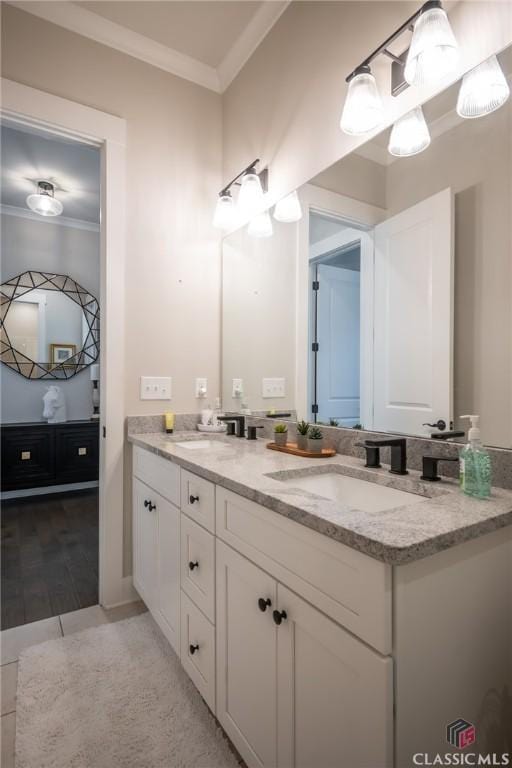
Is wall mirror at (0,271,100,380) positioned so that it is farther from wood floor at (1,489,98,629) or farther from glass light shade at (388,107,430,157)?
glass light shade at (388,107,430,157)

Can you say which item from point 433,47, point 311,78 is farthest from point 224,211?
point 433,47

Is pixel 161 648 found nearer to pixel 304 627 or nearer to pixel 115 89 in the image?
pixel 304 627

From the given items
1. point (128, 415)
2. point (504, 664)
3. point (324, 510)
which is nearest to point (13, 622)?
point (128, 415)

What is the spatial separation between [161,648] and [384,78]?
2.31 m

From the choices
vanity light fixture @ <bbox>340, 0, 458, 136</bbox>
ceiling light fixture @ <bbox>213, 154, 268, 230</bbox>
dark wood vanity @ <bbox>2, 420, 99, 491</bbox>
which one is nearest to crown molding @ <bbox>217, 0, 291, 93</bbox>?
ceiling light fixture @ <bbox>213, 154, 268, 230</bbox>

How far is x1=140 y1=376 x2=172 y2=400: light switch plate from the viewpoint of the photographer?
206 centimetres

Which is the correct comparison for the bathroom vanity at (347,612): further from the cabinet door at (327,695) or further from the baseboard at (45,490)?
the baseboard at (45,490)

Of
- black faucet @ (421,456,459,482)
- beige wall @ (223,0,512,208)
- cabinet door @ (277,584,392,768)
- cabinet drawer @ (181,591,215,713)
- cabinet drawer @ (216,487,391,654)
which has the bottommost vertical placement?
cabinet drawer @ (181,591,215,713)

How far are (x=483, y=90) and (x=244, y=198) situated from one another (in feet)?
3.87

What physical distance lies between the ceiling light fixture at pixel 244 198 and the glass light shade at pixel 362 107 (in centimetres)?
66

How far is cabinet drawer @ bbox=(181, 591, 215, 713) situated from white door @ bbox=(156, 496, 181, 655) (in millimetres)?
62

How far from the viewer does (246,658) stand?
1009 mm

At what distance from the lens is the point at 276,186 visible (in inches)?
75.1

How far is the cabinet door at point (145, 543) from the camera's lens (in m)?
1.65
